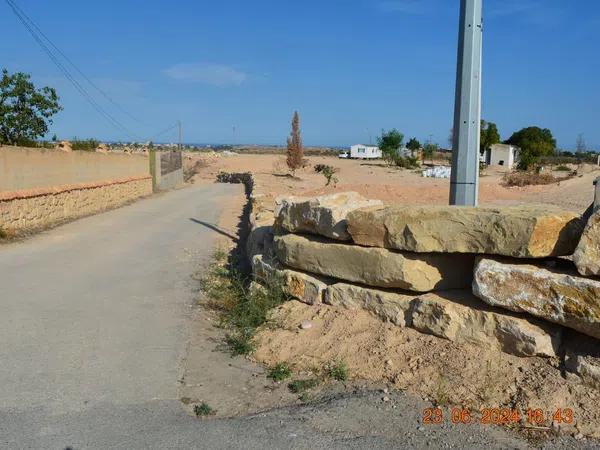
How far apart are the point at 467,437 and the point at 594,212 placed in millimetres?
1765

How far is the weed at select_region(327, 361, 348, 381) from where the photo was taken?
4555mm

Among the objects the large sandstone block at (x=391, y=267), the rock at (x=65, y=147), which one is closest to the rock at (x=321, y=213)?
the large sandstone block at (x=391, y=267)

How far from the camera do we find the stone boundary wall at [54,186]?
1252 cm

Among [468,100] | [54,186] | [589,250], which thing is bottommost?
[54,186]

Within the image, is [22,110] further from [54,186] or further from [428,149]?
[428,149]

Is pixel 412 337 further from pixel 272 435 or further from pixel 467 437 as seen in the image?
pixel 272 435

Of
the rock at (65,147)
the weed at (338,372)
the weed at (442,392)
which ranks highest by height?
the rock at (65,147)

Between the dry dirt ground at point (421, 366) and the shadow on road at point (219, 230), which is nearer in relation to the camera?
the dry dirt ground at point (421, 366)

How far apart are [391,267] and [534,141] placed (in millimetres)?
75277

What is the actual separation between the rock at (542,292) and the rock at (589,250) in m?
0.08

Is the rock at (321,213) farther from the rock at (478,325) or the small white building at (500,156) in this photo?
the small white building at (500,156)

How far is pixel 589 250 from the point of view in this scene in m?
3.86

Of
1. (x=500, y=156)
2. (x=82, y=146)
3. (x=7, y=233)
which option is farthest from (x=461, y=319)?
(x=500, y=156)

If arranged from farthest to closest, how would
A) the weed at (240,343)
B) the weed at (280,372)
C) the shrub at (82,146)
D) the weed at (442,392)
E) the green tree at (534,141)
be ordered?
the green tree at (534,141) < the shrub at (82,146) < the weed at (240,343) < the weed at (280,372) < the weed at (442,392)
